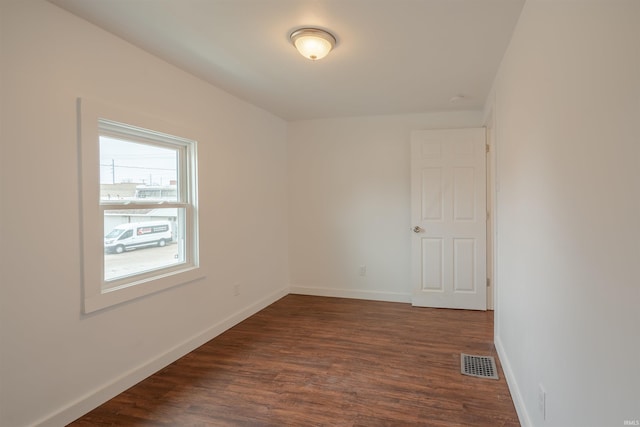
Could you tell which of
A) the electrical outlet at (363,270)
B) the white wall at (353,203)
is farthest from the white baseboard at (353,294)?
the electrical outlet at (363,270)

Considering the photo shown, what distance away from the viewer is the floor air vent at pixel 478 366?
8.47 feet

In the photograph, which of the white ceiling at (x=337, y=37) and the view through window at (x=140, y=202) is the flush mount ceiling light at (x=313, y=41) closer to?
the white ceiling at (x=337, y=37)

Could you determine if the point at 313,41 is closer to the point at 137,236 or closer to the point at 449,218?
the point at 137,236

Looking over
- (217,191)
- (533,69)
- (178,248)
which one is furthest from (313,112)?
(533,69)

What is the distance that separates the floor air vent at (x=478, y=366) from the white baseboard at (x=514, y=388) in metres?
0.08

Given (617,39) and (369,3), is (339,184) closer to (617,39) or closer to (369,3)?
(369,3)

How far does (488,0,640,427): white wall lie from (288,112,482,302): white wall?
2400mm

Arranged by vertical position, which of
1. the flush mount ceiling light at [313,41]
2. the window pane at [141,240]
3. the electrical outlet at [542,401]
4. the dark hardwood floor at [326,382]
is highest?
the flush mount ceiling light at [313,41]

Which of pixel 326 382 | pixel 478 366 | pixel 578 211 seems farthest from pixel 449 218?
pixel 578 211

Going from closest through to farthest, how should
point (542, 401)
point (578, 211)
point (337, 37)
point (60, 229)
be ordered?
point (578, 211)
point (542, 401)
point (60, 229)
point (337, 37)

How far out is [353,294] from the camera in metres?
4.78

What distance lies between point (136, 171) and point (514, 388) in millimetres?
3017

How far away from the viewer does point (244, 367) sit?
2.75 metres

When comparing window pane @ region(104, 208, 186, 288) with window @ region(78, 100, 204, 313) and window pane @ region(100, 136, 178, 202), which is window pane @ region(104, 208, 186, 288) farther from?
window pane @ region(100, 136, 178, 202)
